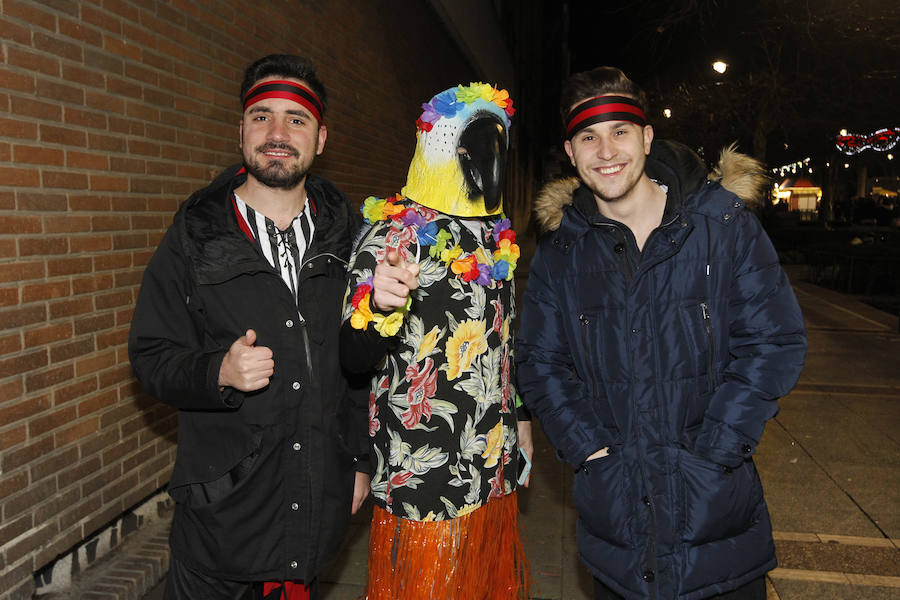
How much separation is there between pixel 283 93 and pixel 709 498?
6.55 ft

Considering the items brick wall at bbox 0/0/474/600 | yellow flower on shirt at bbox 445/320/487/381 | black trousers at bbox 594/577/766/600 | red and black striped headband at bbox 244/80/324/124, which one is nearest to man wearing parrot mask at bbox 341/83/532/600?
yellow flower on shirt at bbox 445/320/487/381

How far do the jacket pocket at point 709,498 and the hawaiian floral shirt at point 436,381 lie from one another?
2.24 ft

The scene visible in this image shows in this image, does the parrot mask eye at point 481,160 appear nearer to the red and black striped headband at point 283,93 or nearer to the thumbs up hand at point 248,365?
the red and black striped headband at point 283,93

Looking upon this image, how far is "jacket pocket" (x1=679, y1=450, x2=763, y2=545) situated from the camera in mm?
2287

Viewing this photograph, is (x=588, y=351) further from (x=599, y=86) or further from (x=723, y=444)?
(x=599, y=86)

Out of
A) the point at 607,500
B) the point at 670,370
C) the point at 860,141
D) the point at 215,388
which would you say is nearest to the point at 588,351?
the point at 670,370

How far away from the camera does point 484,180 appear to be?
2.58m

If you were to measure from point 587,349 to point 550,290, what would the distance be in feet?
0.90

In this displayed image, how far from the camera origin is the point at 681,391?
2.33 metres

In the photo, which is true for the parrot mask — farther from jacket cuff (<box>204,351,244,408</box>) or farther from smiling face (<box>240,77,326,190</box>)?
jacket cuff (<box>204,351,244,408</box>)

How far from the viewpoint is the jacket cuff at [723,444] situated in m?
2.26

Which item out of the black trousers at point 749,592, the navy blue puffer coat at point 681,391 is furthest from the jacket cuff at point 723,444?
the black trousers at point 749,592

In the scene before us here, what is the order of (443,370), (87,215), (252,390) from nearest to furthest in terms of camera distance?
(252,390), (443,370), (87,215)

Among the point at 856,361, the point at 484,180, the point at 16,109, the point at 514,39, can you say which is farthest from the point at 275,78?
the point at 514,39
